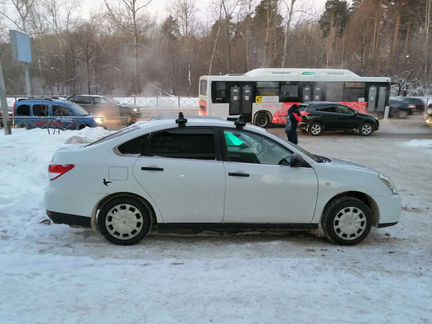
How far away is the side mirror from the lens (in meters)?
4.86

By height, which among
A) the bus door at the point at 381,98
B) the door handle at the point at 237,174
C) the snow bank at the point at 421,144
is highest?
the bus door at the point at 381,98

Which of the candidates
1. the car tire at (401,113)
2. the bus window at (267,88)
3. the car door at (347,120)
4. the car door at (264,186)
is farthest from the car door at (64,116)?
the car tire at (401,113)

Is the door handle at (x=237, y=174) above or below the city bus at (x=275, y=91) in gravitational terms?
below

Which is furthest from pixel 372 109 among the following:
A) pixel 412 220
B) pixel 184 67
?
pixel 184 67

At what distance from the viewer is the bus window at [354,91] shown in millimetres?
21031

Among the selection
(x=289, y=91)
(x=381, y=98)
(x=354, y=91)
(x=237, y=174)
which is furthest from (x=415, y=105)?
(x=237, y=174)

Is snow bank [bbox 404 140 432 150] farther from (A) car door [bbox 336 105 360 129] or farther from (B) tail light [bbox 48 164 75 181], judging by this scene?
(B) tail light [bbox 48 164 75 181]

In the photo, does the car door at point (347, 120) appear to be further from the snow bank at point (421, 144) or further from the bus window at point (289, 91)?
the snow bank at point (421, 144)

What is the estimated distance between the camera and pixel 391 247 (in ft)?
16.6

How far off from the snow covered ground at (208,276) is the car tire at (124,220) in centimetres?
15

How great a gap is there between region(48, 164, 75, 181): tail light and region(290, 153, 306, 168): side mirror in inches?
106

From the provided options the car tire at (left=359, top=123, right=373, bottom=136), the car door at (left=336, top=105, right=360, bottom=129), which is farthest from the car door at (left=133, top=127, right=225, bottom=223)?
the car tire at (left=359, top=123, right=373, bottom=136)

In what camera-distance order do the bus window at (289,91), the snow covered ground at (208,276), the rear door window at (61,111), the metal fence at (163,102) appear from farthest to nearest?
the metal fence at (163,102) → the bus window at (289,91) → the rear door window at (61,111) → the snow covered ground at (208,276)

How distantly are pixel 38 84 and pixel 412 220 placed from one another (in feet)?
177
